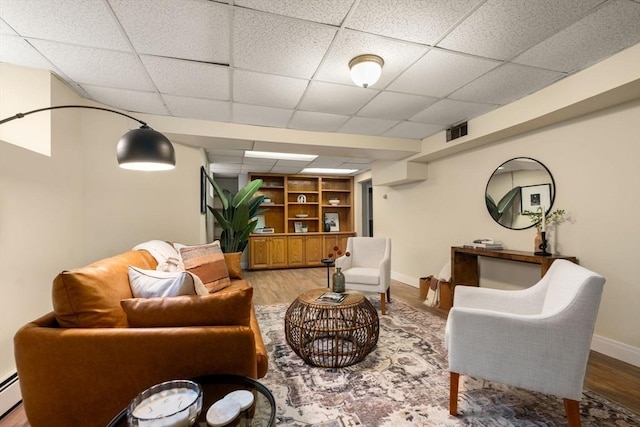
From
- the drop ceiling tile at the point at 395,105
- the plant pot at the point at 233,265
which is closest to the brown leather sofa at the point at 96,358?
the plant pot at the point at 233,265

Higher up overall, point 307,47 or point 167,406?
point 307,47

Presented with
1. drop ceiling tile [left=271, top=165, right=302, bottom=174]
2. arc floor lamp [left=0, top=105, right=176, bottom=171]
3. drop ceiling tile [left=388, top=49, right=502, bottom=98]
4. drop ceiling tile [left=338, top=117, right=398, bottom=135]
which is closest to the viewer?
arc floor lamp [left=0, top=105, right=176, bottom=171]

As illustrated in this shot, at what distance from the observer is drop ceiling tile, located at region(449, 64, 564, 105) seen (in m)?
2.26

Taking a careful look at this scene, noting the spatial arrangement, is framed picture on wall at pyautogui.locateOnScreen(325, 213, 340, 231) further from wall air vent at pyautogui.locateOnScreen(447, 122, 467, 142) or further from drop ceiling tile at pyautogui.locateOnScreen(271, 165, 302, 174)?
wall air vent at pyautogui.locateOnScreen(447, 122, 467, 142)

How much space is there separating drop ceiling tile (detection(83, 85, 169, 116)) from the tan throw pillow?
146cm

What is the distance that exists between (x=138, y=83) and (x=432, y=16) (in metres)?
2.30

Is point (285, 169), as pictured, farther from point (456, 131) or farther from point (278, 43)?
point (278, 43)

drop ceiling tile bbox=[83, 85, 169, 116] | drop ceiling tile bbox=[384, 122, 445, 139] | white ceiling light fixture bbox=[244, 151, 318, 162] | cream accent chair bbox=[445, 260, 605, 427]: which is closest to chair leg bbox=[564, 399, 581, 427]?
cream accent chair bbox=[445, 260, 605, 427]

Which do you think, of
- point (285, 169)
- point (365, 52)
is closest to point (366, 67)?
point (365, 52)

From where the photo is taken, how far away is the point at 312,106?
9.72ft

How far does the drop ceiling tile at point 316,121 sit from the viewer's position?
3207mm

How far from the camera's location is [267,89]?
2.57 metres

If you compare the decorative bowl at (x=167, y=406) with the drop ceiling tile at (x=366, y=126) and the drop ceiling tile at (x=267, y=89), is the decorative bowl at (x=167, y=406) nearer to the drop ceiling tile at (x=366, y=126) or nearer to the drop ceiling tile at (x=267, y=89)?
the drop ceiling tile at (x=267, y=89)

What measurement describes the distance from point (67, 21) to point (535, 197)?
3993mm
